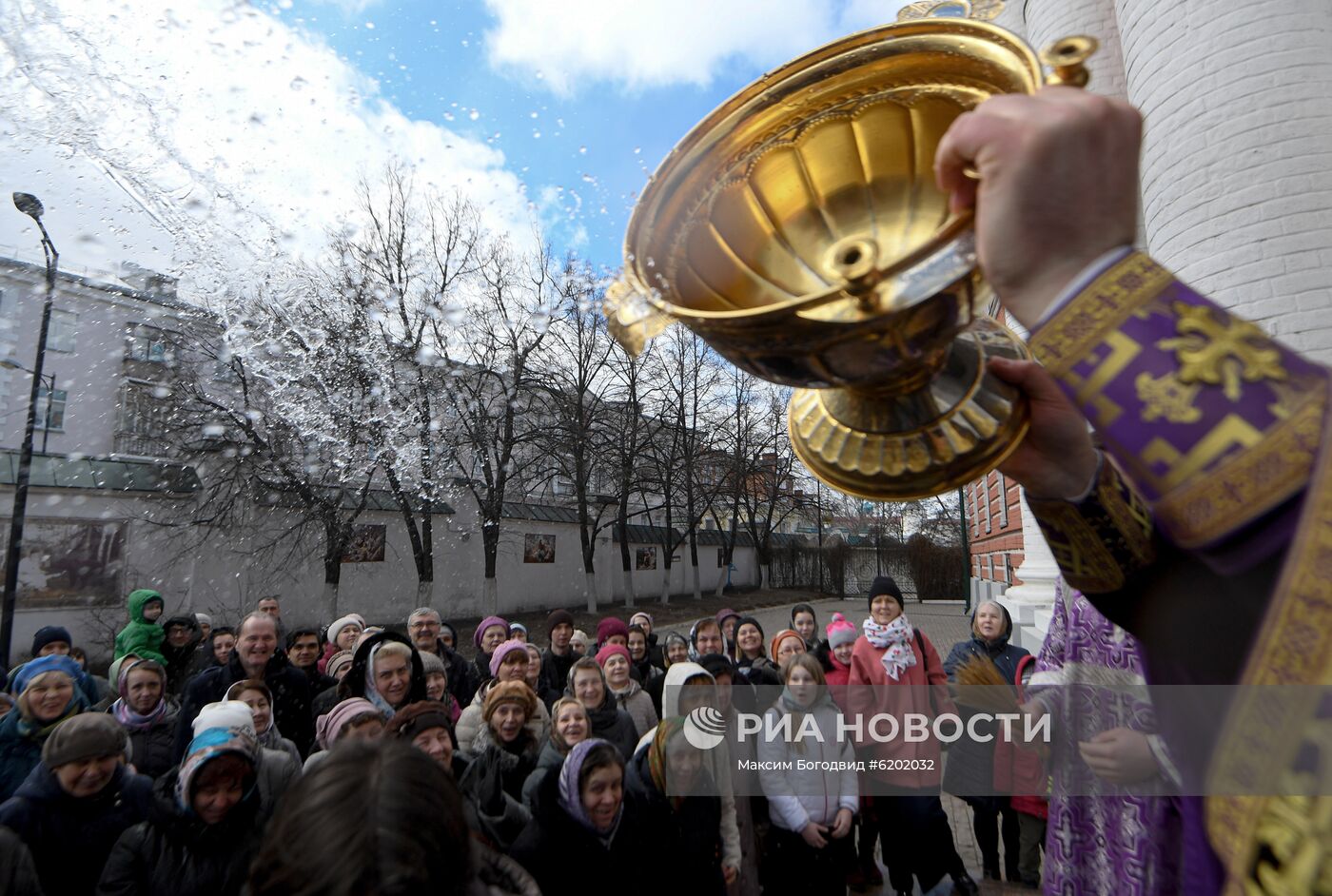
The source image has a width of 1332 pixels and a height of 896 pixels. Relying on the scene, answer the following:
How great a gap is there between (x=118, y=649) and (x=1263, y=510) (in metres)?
8.02

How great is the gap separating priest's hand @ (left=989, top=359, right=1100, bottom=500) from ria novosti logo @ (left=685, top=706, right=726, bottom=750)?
10.7ft

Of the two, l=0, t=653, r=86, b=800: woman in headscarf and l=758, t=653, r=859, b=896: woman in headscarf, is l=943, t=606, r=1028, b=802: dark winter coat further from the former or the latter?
l=0, t=653, r=86, b=800: woman in headscarf

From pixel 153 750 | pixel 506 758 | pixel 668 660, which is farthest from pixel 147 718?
pixel 668 660

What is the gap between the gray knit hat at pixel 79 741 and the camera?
3.00 m

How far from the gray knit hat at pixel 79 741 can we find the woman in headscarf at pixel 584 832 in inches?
69.1

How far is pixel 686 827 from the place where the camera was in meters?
3.75

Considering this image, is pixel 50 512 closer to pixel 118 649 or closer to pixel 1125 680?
pixel 118 649

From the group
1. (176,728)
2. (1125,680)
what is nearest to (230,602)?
(176,728)

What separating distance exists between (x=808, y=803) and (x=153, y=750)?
12.5 feet

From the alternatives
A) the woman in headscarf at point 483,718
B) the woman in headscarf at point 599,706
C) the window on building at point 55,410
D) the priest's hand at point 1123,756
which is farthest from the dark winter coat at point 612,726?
the window on building at point 55,410

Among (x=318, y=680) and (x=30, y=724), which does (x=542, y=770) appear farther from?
(x=318, y=680)

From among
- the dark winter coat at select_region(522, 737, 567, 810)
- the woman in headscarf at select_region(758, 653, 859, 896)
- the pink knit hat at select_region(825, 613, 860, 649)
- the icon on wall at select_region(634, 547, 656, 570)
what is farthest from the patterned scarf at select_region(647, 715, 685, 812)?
the icon on wall at select_region(634, 547, 656, 570)

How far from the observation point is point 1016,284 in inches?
28.4

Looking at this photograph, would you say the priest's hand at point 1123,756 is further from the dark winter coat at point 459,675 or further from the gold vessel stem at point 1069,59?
the dark winter coat at point 459,675
